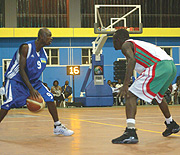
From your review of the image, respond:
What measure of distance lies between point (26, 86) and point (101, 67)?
15.8m

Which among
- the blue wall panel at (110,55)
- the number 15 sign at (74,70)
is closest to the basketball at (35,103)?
the number 15 sign at (74,70)

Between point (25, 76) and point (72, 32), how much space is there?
22.4 m

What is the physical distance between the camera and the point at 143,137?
579 centimetres

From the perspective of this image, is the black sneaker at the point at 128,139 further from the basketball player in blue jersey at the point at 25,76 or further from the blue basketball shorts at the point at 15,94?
the blue basketball shorts at the point at 15,94

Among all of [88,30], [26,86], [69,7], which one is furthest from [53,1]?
[26,86]

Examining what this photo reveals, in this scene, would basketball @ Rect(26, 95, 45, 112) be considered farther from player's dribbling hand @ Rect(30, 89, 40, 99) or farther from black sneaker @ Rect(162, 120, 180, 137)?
black sneaker @ Rect(162, 120, 180, 137)

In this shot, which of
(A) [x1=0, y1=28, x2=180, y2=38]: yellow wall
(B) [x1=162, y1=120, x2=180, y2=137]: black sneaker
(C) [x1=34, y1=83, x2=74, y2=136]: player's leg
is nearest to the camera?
(B) [x1=162, y1=120, x2=180, y2=137]: black sneaker

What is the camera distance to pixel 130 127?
5.19 meters

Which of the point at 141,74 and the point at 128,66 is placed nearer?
the point at 128,66

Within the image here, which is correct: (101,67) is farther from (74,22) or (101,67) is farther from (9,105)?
(9,105)

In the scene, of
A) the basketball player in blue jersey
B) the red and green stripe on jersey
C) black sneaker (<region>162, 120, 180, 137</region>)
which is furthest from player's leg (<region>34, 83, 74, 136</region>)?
the red and green stripe on jersey

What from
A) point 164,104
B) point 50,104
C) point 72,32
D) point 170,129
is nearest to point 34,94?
point 50,104

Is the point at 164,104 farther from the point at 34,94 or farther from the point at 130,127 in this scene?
the point at 34,94

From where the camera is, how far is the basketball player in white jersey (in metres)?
5.19
